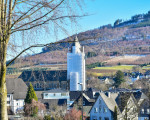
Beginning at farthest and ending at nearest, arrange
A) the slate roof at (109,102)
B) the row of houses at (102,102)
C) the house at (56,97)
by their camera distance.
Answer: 1. the house at (56,97)
2. the slate roof at (109,102)
3. the row of houses at (102,102)

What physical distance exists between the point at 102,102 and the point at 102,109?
0.72 meters

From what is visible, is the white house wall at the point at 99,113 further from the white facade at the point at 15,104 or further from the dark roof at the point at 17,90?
the dark roof at the point at 17,90

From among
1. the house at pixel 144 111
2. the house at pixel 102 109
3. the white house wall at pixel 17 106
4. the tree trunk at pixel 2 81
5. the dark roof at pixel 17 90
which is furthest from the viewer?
the dark roof at pixel 17 90

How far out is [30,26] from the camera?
5.12m

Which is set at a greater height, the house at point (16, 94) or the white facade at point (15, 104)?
the house at point (16, 94)

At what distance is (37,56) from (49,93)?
149ft

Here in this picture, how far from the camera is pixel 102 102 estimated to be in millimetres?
32250

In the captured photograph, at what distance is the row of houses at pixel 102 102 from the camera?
2628 centimetres

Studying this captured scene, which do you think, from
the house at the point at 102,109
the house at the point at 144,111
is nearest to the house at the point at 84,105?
the house at the point at 102,109

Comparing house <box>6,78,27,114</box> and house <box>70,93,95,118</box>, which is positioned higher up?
house <box>6,78,27,114</box>

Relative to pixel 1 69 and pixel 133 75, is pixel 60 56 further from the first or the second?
pixel 133 75

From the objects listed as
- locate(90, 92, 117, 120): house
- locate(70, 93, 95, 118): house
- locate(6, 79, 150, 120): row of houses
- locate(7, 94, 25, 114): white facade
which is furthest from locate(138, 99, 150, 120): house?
locate(7, 94, 25, 114): white facade

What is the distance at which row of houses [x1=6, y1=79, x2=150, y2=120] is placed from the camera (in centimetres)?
2628

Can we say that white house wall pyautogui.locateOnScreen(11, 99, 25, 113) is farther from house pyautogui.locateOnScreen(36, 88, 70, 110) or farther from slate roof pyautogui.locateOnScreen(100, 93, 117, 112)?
slate roof pyautogui.locateOnScreen(100, 93, 117, 112)
